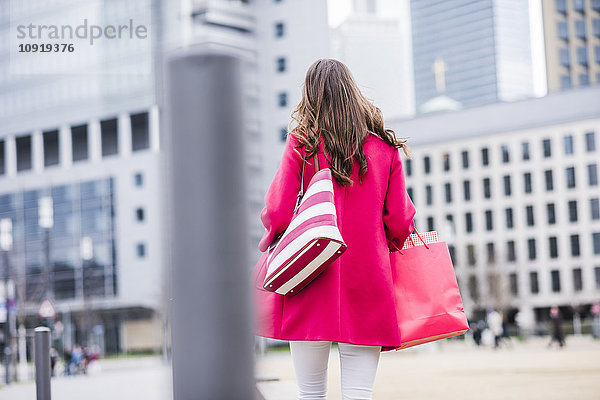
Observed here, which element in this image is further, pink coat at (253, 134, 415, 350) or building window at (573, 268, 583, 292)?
building window at (573, 268, 583, 292)

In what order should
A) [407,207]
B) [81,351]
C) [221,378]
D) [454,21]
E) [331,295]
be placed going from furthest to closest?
[454,21] < [81,351] < [407,207] < [331,295] < [221,378]

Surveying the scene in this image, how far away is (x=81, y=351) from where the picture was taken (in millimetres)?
29453

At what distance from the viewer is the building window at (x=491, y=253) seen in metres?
65.2

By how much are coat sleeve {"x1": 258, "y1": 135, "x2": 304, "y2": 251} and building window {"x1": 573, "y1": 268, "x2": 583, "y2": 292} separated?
2607 inches

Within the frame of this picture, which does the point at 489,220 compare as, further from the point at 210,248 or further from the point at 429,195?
the point at 210,248

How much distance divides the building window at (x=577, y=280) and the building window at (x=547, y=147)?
31.4 feet

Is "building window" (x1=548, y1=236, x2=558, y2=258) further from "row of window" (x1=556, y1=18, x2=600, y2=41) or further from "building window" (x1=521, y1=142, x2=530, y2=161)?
"row of window" (x1=556, y1=18, x2=600, y2=41)

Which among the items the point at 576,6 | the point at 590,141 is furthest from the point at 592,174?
the point at 576,6

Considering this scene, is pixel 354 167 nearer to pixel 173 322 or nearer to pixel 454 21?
pixel 173 322

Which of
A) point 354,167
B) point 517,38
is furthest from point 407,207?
point 517,38

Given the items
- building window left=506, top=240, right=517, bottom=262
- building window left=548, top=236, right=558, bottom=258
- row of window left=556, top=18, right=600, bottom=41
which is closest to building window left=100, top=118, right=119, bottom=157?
building window left=506, top=240, right=517, bottom=262

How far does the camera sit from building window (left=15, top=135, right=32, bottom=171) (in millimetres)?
63781

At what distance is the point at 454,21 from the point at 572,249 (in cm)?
10791

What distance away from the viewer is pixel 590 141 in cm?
6225
